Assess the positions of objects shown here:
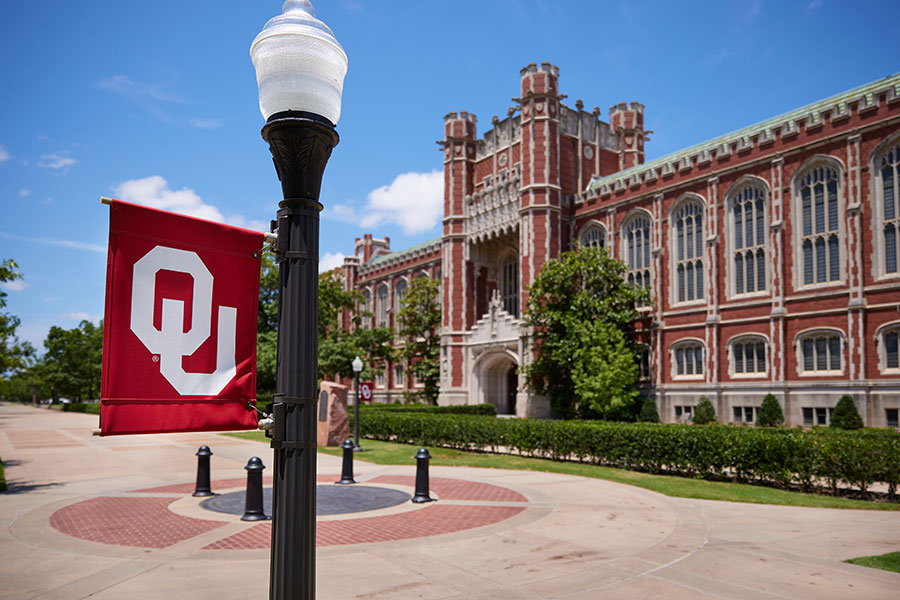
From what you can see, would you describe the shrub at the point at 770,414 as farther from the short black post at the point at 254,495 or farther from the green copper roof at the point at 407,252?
the green copper roof at the point at 407,252

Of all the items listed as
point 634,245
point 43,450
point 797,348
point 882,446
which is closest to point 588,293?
point 634,245

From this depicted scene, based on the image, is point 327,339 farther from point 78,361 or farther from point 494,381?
point 78,361

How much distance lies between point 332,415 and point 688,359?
17111mm

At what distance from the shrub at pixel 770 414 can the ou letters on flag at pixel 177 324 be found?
1006 inches

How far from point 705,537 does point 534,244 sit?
27123 millimetres

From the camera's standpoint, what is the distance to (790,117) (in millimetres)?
28094

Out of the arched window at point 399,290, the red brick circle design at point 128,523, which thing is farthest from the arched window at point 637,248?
the red brick circle design at point 128,523

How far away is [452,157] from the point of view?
42531 mm

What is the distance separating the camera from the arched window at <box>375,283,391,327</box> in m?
55.3

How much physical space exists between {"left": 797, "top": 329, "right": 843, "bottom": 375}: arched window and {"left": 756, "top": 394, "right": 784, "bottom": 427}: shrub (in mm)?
1594

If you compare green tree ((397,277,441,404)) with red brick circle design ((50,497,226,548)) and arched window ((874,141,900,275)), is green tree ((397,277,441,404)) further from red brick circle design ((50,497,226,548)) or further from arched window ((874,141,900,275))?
red brick circle design ((50,497,226,548))

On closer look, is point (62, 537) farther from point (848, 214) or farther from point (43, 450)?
point (848, 214)

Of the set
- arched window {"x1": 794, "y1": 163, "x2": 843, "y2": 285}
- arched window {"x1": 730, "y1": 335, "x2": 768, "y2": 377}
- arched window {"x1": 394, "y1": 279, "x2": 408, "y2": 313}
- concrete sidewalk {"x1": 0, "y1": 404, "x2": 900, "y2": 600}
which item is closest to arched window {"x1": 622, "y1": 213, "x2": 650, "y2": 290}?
arched window {"x1": 730, "y1": 335, "x2": 768, "y2": 377}

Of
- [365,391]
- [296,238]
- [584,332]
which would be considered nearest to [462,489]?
[365,391]
